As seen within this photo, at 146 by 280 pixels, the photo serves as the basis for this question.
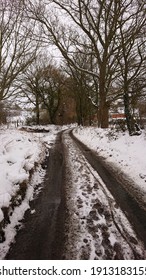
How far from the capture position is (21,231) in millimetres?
4258

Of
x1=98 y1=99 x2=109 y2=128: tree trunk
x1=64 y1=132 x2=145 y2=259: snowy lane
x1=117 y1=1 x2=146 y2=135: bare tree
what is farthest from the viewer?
x1=98 y1=99 x2=109 y2=128: tree trunk

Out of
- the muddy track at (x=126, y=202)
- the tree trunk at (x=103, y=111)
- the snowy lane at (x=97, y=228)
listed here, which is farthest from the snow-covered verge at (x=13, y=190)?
the tree trunk at (x=103, y=111)

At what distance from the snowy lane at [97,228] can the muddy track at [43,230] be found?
7.8 inches

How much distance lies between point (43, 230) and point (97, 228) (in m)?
1.06

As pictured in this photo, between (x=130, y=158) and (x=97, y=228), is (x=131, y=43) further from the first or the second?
(x=97, y=228)

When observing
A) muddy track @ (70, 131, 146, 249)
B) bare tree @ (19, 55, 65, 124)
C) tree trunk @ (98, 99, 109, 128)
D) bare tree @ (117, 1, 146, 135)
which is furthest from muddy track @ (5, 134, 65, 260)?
bare tree @ (19, 55, 65, 124)

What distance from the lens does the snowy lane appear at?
138 inches

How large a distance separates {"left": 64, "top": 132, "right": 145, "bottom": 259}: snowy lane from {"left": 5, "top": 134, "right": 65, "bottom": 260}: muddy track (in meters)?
0.20

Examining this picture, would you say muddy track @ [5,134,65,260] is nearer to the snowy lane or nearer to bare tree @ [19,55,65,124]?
the snowy lane

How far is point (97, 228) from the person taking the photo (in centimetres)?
421

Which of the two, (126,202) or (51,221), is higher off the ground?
(126,202)

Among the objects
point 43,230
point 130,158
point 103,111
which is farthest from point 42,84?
point 43,230

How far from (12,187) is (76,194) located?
5.59 feet
